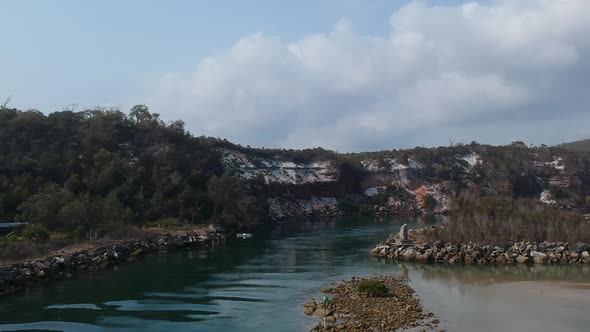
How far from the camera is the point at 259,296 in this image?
2531 cm

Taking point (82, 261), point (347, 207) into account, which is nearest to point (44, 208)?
point (82, 261)

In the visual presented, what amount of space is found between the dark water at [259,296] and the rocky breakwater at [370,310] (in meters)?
0.66

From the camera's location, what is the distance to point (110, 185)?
55.8 m

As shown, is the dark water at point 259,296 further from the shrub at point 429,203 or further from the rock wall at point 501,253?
the shrub at point 429,203

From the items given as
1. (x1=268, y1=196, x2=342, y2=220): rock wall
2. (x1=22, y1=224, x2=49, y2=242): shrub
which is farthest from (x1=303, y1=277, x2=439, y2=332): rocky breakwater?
(x1=268, y1=196, x2=342, y2=220): rock wall

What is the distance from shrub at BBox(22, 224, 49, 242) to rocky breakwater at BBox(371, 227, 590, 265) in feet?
82.6

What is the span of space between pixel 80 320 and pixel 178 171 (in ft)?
148

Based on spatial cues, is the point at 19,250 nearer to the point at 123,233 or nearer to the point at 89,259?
the point at 89,259

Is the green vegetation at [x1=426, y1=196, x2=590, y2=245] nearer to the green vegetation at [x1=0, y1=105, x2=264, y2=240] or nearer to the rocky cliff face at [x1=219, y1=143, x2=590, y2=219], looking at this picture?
the green vegetation at [x1=0, y1=105, x2=264, y2=240]

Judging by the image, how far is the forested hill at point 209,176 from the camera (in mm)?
49000

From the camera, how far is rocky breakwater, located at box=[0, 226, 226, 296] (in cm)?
2758

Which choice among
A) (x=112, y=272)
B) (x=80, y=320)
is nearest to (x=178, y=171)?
(x=112, y=272)

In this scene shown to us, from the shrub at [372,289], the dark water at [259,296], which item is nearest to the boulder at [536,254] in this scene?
the dark water at [259,296]

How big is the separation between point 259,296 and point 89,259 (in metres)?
14.8
